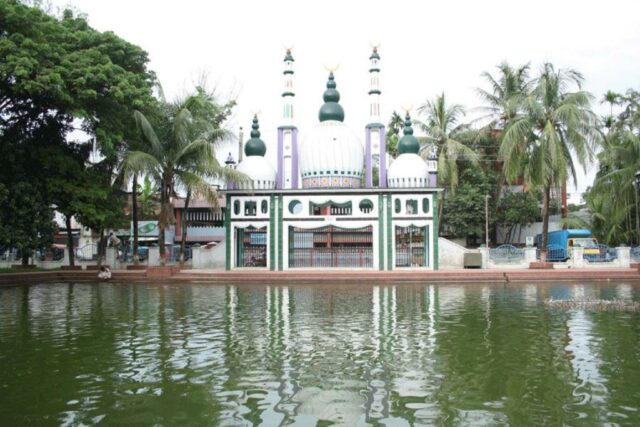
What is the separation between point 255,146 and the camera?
32906mm

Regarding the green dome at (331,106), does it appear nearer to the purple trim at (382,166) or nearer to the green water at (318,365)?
the purple trim at (382,166)

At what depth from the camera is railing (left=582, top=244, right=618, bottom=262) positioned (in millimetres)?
29731

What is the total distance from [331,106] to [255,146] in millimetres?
4778

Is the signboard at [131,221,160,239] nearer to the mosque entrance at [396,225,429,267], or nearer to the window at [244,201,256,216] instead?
the window at [244,201,256,216]

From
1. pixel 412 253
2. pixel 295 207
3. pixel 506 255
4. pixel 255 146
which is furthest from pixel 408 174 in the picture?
pixel 255 146

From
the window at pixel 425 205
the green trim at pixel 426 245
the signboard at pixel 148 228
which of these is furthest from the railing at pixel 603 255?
the signboard at pixel 148 228

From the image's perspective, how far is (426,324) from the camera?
12.7 meters

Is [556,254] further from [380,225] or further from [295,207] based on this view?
[295,207]

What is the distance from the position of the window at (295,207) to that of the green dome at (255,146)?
15.2ft

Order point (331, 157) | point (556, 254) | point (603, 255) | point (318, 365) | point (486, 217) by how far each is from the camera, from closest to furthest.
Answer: point (318, 365) → point (603, 255) → point (331, 157) → point (556, 254) → point (486, 217)

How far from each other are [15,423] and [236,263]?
2425 centimetres

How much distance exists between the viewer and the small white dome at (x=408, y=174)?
30109 mm

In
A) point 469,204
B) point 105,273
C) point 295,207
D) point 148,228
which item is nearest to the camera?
point 105,273

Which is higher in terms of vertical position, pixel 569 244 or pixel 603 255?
pixel 569 244
